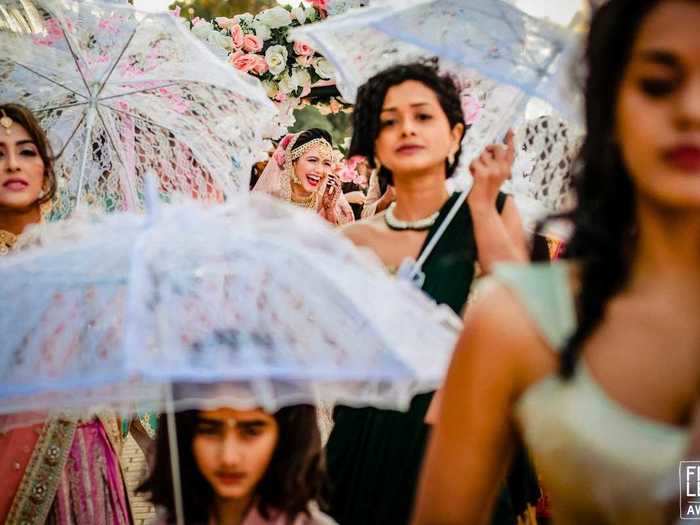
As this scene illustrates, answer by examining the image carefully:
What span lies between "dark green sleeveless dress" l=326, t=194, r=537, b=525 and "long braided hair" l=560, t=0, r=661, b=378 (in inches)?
61.7

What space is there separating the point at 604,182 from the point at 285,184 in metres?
6.10

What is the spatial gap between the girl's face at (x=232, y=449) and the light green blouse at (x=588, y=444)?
3.81 ft

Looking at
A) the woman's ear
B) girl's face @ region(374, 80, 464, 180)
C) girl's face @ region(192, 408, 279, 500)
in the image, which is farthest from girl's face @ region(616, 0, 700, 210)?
the woman's ear

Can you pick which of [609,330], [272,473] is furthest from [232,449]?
[609,330]

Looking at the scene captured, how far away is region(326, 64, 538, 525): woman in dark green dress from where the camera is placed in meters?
3.19

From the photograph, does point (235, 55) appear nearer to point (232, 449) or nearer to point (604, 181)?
point (232, 449)

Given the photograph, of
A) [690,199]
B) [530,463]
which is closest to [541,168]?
[530,463]

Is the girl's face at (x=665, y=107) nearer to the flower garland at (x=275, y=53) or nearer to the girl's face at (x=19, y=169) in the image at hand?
the girl's face at (x=19, y=169)

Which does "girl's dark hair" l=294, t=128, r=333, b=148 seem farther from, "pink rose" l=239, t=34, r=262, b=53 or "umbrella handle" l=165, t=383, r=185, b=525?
"umbrella handle" l=165, t=383, r=185, b=525

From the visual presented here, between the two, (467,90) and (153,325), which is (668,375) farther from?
(467,90)

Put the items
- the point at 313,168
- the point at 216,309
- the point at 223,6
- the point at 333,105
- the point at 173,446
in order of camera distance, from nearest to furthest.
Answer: the point at 216,309
the point at 173,446
the point at 333,105
the point at 313,168
the point at 223,6

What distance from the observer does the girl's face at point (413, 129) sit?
3387 millimetres

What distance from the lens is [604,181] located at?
1.64 meters

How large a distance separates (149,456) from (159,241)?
1.08 meters
